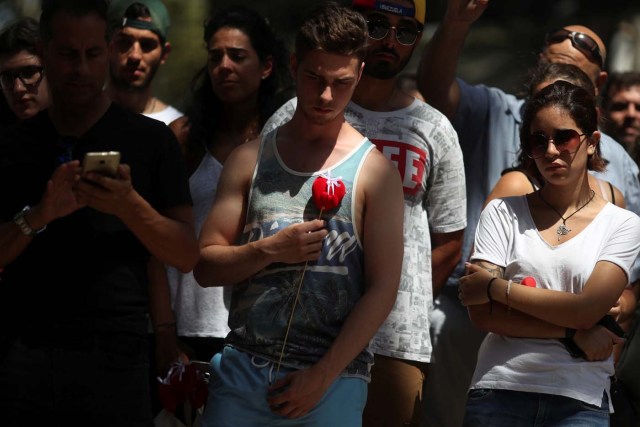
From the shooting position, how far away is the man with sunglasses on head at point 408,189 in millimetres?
4852

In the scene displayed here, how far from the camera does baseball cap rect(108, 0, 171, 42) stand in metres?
6.10

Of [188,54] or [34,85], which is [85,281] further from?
[188,54]

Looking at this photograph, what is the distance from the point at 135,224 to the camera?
3939 mm

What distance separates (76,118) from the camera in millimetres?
4195

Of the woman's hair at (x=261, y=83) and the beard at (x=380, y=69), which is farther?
the woman's hair at (x=261, y=83)

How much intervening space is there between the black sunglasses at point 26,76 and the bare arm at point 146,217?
157cm

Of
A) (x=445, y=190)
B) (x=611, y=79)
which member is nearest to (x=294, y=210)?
(x=445, y=190)

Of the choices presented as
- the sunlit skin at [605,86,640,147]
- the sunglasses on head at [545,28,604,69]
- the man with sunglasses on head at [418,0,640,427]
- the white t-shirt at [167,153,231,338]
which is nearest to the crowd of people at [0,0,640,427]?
the white t-shirt at [167,153,231,338]

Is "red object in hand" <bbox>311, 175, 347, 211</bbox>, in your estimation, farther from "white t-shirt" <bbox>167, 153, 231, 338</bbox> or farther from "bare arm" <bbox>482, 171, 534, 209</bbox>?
"white t-shirt" <bbox>167, 153, 231, 338</bbox>

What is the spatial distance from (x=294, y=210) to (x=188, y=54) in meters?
6.10

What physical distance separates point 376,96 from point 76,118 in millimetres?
1449

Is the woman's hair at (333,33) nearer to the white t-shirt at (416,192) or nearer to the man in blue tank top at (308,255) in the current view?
the man in blue tank top at (308,255)

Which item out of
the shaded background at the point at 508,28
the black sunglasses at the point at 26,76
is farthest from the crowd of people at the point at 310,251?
the shaded background at the point at 508,28

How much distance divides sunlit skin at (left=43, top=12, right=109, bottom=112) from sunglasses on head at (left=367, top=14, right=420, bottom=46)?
4.32 feet
